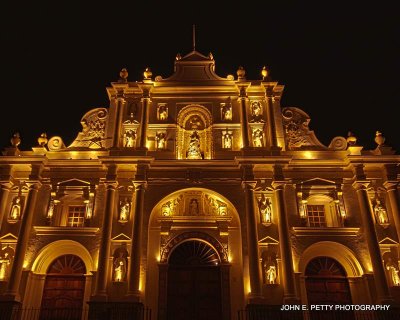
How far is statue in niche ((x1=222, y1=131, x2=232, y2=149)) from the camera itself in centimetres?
2273

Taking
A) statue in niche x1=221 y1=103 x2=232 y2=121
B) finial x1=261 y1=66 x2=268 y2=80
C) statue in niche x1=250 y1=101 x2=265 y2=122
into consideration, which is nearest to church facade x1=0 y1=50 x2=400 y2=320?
statue in niche x1=250 y1=101 x2=265 y2=122

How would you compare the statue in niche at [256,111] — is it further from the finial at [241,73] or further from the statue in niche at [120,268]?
the statue in niche at [120,268]

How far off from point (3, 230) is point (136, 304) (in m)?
7.40

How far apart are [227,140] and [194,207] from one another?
4.01 m

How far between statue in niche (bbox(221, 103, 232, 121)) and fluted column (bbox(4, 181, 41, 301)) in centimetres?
1004

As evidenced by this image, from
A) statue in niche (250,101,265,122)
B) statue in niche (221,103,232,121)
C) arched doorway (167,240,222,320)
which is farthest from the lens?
statue in niche (221,103,232,121)

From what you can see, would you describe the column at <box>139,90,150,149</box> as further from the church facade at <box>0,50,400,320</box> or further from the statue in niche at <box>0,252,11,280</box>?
the statue in niche at <box>0,252,11,280</box>

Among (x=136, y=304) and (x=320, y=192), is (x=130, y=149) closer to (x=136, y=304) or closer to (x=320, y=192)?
(x=136, y=304)

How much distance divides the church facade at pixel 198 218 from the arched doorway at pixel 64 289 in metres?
0.05

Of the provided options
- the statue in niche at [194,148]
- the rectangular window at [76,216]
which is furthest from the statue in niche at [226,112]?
the rectangular window at [76,216]

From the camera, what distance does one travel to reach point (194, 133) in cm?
2339

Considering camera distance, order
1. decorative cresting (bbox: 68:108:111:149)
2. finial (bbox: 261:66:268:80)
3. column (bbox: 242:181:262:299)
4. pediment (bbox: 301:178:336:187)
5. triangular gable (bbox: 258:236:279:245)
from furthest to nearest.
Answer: finial (bbox: 261:66:268:80) < decorative cresting (bbox: 68:108:111:149) < pediment (bbox: 301:178:336:187) < triangular gable (bbox: 258:236:279:245) < column (bbox: 242:181:262:299)

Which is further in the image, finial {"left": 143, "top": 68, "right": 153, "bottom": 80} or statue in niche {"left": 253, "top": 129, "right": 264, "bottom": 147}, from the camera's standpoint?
finial {"left": 143, "top": 68, "right": 153, "bottom": 80}

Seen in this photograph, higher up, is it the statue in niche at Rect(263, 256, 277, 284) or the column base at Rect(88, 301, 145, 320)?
the statue in niche at Rect(263, 256, 277, 284)
